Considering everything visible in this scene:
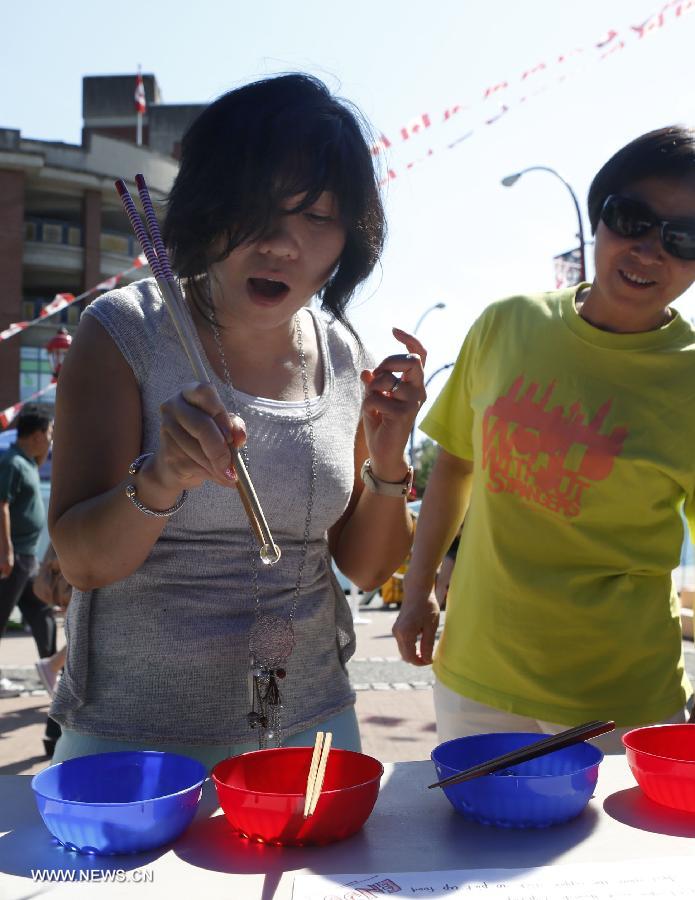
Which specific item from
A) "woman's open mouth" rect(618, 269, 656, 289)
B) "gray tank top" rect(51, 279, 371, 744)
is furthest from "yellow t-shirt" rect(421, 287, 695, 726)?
"gray tank top" rect(51, 279, 371, 744)

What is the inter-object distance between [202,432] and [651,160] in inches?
52.3

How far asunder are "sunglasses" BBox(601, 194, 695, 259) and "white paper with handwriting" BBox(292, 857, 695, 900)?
132 centimetres

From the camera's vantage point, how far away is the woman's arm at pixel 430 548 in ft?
7.47

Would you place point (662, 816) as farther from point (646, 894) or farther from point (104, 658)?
point (104, 658)

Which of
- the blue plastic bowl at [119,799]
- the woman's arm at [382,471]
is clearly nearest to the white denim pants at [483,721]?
the woman's arm at [382,471]

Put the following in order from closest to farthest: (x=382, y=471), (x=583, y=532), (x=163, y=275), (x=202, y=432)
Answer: (x=202, y=432) < (x=163, y=275) < (x=382, y=471) < (x=583, y=532)

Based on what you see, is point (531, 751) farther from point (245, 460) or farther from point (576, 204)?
point (576, 204)

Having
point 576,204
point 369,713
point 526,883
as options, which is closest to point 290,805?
point 526,883

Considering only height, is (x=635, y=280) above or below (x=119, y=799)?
above

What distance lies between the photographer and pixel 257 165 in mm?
1555

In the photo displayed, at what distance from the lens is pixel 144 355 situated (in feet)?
5.01

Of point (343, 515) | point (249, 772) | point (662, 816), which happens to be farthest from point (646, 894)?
point (343, 515)

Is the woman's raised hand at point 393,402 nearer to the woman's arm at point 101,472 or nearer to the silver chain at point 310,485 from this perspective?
the silver chain at point 310,485

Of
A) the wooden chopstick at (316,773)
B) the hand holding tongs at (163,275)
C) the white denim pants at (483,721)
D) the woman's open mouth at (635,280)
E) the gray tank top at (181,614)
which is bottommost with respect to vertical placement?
the white denim pants at (483,721)
